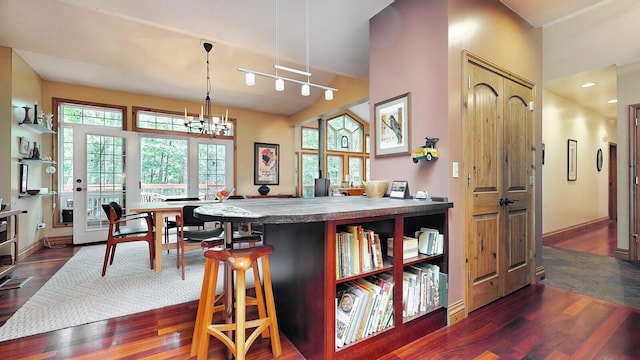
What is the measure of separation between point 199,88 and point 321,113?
246cm

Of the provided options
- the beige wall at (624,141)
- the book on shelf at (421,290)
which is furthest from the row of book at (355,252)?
the beige wall at (624,141)

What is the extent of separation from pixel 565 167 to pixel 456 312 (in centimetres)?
511

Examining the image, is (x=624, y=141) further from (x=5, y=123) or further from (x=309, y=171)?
(x=5, y=123)

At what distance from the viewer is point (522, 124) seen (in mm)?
2801

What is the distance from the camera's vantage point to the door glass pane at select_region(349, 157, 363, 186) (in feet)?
29.0

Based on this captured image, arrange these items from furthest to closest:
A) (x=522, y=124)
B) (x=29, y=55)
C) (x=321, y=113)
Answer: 1. (x=321, y=113)
2. (x=29, y=55)
3. (x=522, y=124)

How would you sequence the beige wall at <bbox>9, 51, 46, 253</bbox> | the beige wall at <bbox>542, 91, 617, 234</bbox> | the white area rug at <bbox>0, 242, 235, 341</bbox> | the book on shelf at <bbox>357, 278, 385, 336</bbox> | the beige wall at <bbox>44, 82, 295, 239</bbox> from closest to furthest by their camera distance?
the book on shelf at <bbox>357, 278, 385, 336</bbox>
the white area rug at <bbox>0, 242, 235, 341</bbox>
the beige wall at <bbox>9, 51, 46, 253</bbox>
the beige wall at <bbox>44, 82, 295, 239</bbox>
the beige wall at <bbox>542, 91, 617, 234</bbox>

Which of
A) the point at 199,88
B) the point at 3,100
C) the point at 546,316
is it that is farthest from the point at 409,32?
the point at 3,100

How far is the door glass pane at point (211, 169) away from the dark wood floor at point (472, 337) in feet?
12.1

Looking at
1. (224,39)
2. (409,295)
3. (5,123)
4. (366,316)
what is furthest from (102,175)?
(409,295)

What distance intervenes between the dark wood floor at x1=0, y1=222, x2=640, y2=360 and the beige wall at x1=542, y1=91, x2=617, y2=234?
328cm

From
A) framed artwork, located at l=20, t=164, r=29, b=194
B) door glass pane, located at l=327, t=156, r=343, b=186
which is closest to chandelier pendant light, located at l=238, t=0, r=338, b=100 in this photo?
framed artwork, located at l=20, t=164, r=29, b=194

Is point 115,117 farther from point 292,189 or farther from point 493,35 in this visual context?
point 493,35

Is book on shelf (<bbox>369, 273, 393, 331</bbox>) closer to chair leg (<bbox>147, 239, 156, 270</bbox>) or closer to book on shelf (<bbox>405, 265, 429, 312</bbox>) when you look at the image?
book on shelf (<bbox>405, 265, 429, 312</bbox>)
